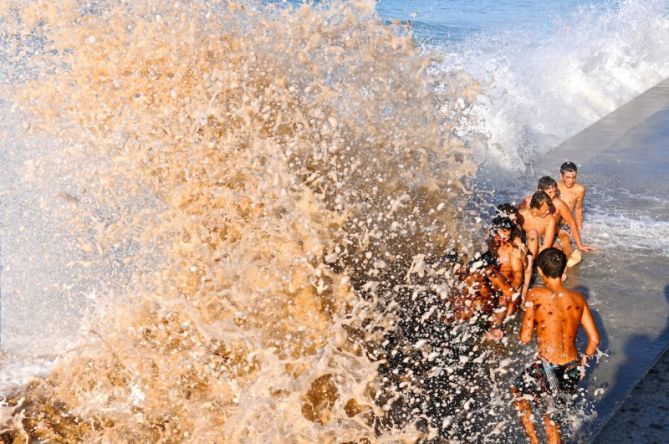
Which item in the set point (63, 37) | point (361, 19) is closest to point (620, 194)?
point (361, 19)

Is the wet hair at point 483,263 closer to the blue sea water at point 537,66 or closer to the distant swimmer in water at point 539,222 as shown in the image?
the distant swimmer in water at point 539,222

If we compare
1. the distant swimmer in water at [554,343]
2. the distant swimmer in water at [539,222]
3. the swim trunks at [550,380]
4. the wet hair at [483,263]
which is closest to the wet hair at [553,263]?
the distant swimmer in water at [554,343]

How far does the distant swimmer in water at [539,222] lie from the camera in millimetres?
6477

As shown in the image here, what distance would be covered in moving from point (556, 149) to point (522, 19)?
82.1 feet

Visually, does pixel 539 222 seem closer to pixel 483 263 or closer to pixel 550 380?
pixel 483 263

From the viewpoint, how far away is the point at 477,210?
8555 mm

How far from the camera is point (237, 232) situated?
512 centimetres

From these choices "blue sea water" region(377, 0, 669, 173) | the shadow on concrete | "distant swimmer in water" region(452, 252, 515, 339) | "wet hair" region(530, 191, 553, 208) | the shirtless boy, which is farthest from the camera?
A: "blue sea water" region(377, 0, 669, 173)

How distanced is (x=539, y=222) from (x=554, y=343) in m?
2.23

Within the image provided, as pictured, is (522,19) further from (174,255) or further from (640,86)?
(174,255)

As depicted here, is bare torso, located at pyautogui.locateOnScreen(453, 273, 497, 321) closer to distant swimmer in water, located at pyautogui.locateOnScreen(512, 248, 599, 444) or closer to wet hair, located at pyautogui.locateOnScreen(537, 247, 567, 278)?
distant swimmer in water, located at pyautogui.locateOnScreen(512, 248, 599, 444)

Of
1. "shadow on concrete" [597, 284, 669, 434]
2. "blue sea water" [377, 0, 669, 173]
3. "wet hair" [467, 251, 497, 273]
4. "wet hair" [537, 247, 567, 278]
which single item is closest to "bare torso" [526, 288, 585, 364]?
"wet hair" [537, 247, 567, 278]

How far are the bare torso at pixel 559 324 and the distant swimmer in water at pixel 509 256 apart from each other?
1378mm

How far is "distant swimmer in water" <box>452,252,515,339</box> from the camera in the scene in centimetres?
580
